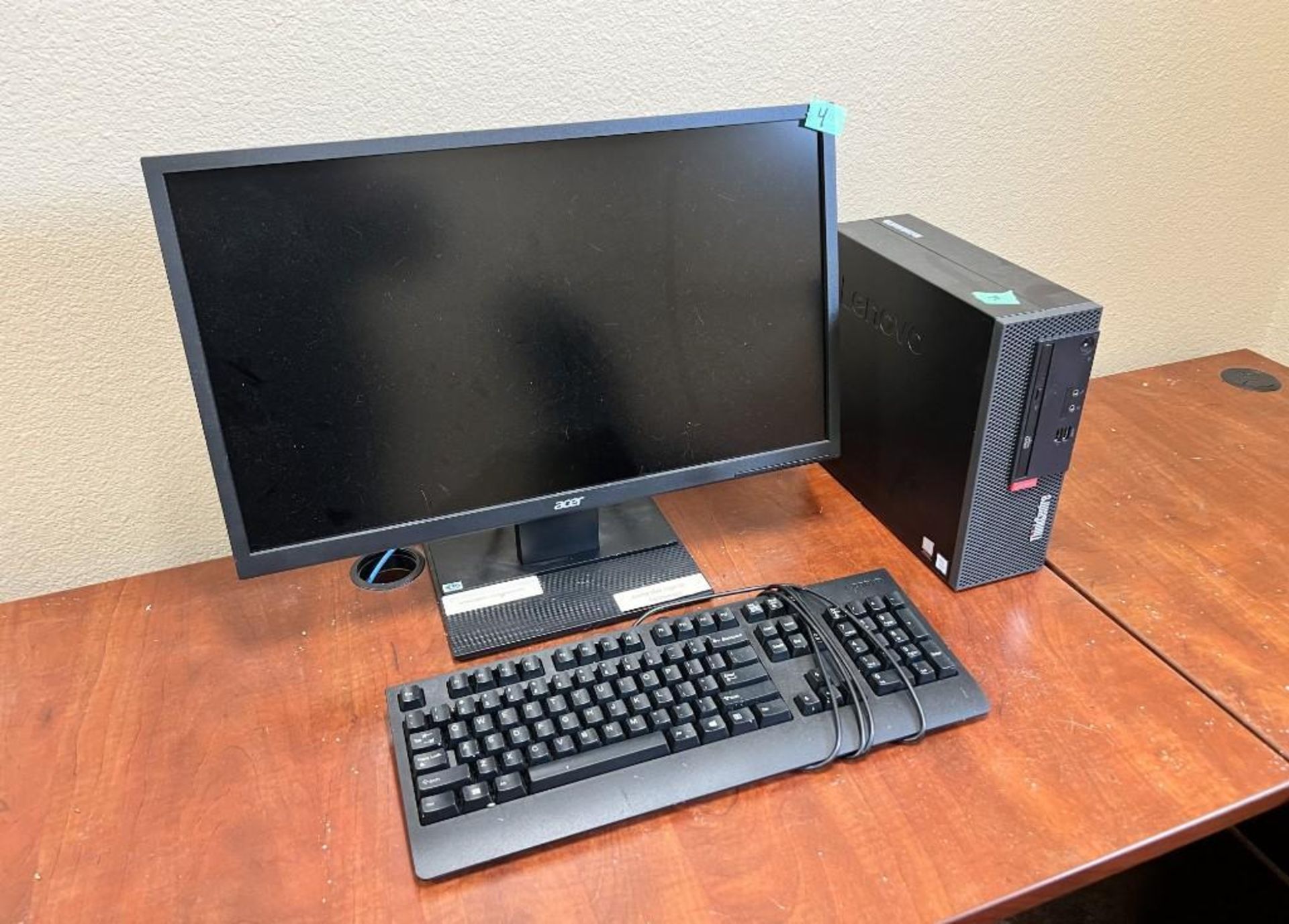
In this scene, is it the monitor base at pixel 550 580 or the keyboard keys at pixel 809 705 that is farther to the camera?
the monitor base at pixel 550 580

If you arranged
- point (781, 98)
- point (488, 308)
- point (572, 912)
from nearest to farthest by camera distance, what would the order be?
1. point (572, 912)
2. point (488, 308)
3. point (781, 98)

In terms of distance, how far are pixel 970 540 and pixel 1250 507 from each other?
1.30ft

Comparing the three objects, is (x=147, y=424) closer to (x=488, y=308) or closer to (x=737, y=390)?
(x=488, y=308)

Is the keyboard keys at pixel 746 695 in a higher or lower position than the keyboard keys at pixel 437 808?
higher

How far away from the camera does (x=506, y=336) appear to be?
871 mm

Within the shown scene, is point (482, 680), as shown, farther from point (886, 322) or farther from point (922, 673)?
point (886, 322)

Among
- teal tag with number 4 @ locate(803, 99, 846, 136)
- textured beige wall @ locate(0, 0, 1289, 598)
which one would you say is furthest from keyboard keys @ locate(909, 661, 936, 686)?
textured beige wall @ locate(0, 0, 1289, 598)

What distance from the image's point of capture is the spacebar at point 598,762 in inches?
→ 29.8

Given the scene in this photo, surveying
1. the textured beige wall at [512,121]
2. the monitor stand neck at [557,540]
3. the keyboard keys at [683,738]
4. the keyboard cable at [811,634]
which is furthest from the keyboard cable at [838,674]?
the textured beige wall at [512,121]

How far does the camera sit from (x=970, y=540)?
97cm

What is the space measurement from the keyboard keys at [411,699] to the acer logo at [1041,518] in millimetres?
618

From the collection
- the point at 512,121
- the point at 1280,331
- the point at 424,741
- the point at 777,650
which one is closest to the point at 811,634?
the point at 777,650

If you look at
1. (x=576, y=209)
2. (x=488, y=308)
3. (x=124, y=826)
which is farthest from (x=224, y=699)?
(x=576, y=209)

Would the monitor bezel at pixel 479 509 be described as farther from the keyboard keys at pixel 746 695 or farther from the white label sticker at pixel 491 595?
the keyboard keys at pixel 746 695
